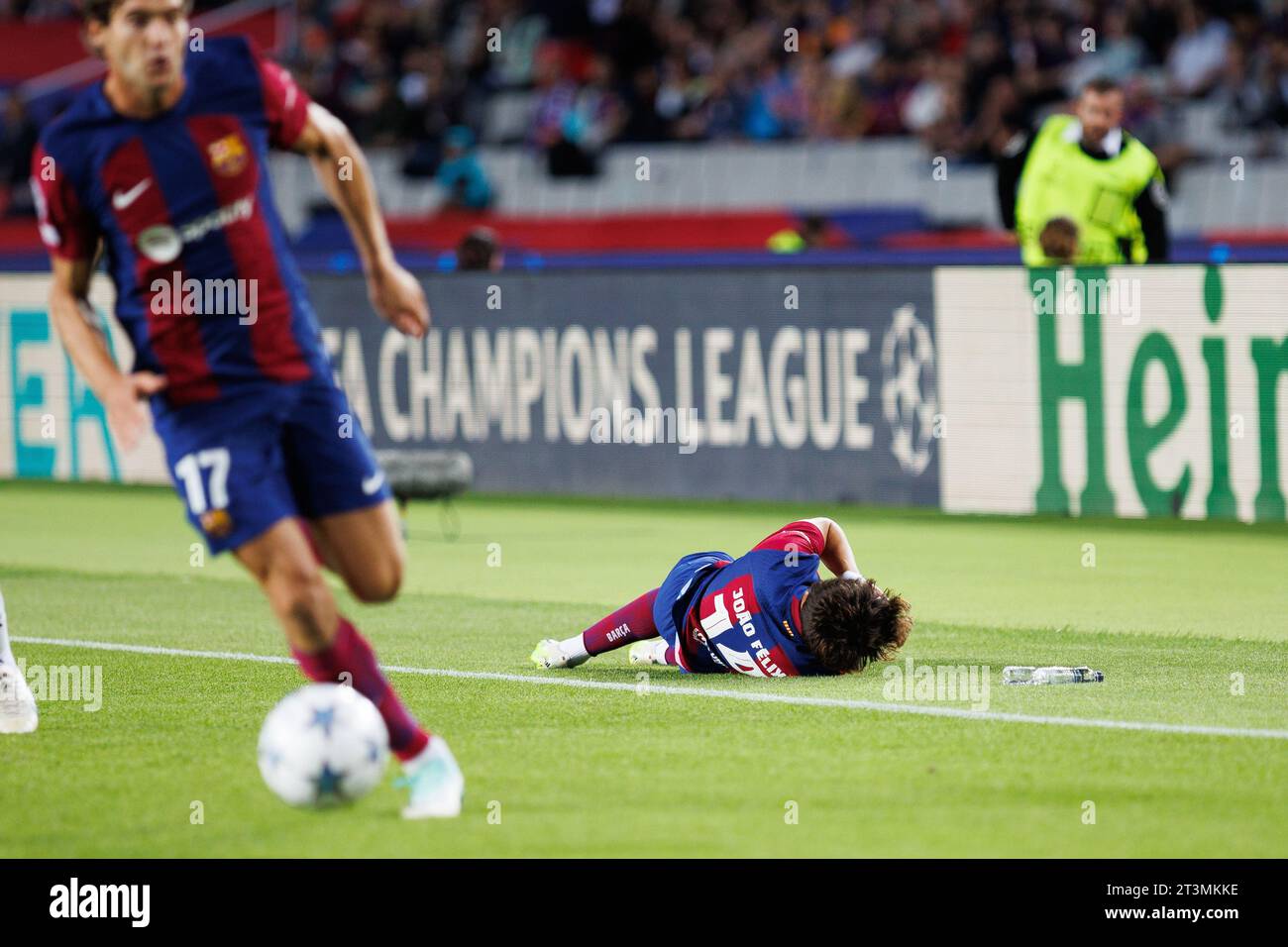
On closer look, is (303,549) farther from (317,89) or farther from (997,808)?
(317,89)

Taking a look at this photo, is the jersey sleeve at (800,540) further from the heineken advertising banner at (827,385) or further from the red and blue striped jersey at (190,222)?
the heineken advertising banner at (827,385)

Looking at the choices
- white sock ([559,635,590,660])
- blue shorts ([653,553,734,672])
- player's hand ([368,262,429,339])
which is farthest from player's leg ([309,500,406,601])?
white sock ([559,635,590,660])

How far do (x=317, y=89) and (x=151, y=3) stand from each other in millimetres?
21880

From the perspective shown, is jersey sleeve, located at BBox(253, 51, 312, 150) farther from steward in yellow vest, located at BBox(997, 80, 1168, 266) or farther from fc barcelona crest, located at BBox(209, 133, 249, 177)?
steward in yellow vest, located at BBox(997, 80, 1168, 266)

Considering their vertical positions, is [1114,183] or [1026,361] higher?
[1114,183]

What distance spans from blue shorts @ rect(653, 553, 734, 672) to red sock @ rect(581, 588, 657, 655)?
37 mm

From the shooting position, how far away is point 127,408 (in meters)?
5.95

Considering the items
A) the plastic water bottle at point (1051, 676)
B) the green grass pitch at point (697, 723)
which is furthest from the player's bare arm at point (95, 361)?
the plastic water bottle at point (1051, 676)

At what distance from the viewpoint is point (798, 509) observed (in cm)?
1538

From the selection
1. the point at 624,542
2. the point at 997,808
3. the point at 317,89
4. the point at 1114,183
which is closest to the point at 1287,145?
the point at 1114,183

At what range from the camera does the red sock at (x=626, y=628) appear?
344 inches

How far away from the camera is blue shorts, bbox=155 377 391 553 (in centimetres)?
607

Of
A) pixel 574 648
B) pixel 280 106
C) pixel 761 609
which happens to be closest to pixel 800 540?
pixel 761 609

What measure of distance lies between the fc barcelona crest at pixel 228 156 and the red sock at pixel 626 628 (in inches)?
117
